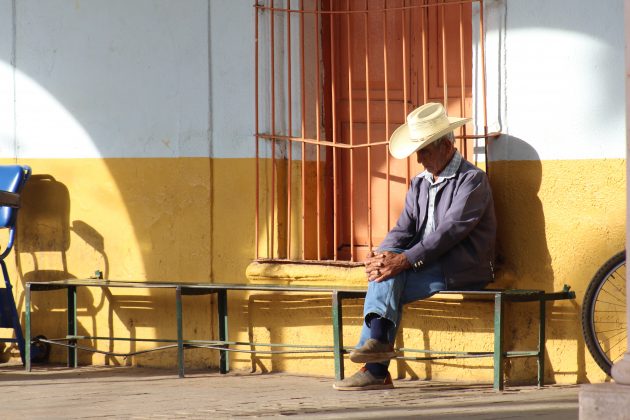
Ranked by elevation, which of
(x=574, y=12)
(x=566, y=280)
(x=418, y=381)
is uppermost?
(x=574, y=12)

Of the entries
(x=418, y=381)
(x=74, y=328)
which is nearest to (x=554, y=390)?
(x=418, y=381)

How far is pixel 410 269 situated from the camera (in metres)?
6.43

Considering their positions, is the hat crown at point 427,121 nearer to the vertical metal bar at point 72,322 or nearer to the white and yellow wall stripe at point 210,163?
the white and yellow wall stripe at point 210,163

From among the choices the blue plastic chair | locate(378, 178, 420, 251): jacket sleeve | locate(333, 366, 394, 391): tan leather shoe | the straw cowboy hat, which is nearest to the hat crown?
the straw cowboy hat

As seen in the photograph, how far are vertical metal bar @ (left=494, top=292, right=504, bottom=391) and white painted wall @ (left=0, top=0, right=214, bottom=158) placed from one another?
2047 mm

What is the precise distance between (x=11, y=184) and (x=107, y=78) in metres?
0.86

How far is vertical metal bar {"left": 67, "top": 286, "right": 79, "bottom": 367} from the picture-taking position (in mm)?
7602

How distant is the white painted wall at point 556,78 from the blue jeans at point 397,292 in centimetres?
79

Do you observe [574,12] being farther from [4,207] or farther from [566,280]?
[4,207]

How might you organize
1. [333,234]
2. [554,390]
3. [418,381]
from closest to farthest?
[554,390] < [418,381] < [333,234]

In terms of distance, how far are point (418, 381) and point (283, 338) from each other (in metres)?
0.86

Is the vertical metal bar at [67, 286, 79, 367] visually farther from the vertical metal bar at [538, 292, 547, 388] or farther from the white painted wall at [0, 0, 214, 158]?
the vertical metal bar at [538, 292, 547, 388]

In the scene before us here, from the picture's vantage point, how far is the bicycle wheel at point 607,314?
6.37 metres

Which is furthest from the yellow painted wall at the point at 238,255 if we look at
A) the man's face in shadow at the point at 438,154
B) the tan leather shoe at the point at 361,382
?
the tan leather shoe at the point at 361,382
